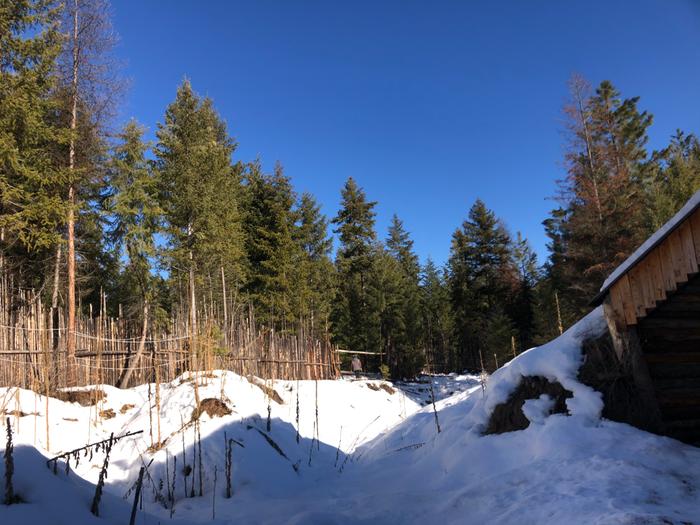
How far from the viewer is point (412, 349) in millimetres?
27297

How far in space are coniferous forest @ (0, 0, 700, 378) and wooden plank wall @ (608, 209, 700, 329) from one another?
15.6 feet

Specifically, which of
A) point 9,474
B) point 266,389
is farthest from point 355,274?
point 9,474

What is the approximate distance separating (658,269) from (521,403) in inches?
102

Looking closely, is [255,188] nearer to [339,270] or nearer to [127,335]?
[339,270]

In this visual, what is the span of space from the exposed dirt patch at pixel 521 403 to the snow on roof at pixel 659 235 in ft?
4.87

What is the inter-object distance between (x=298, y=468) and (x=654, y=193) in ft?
63.2

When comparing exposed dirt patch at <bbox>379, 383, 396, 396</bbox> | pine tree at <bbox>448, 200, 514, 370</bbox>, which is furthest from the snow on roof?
pine tree at <bbox>448, 200, 514, 370</bbox>

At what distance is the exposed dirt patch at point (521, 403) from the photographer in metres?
5.86

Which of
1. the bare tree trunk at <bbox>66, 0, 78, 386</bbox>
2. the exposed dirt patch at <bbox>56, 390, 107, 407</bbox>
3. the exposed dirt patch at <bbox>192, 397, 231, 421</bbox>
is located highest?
the bare tree trunk at <bbox>66, 0, 78, 386</bbox>

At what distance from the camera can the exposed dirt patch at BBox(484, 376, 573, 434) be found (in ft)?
19.2

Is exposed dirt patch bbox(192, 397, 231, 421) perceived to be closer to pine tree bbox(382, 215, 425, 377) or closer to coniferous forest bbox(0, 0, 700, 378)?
coniferous forest bbox(0, 0, 700, 378)

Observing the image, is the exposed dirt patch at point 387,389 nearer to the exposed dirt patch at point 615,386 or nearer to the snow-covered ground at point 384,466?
the snow-covered ground at point 384,466

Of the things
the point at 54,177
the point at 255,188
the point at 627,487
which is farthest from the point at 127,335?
the point at 627,487

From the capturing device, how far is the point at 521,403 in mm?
6250
